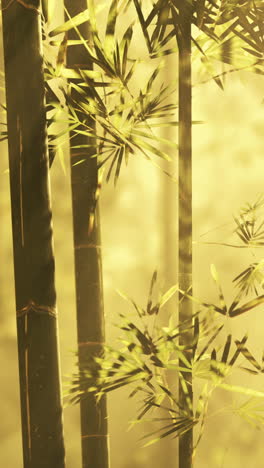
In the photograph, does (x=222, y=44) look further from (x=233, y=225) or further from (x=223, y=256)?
(x=223, y=256)

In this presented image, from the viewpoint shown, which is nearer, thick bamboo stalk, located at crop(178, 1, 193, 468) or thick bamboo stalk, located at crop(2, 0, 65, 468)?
thick bamboo stalk, located at crop(2, 0, 65, 468)

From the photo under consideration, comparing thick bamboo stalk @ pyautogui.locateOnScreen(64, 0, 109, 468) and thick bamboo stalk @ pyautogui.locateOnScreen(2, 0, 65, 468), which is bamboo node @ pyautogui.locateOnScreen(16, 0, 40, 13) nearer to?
thick bamboo stalk @ pyautogui.locateOnScreen(2, 0, 65, 468)

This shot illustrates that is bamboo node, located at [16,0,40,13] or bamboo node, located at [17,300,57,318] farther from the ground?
bamboo node, located at [16,0,40,13]

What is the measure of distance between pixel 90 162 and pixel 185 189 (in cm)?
30

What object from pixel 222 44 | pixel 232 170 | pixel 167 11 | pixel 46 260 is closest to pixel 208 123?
pixel 232 170

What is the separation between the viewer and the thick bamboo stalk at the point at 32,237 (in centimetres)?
122

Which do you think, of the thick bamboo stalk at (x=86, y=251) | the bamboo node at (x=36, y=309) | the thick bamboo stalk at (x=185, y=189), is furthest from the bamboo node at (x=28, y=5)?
the bamboo node at (x=36, y=309)

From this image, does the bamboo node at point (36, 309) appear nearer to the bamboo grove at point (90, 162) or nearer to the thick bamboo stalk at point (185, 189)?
the bamboo grove at point (90, 162)

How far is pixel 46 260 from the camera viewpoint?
4.27 ft

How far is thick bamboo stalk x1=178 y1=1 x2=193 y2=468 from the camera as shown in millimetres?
1375

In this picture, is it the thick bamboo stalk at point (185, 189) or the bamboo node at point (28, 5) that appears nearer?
the bamboo node at point (28, 5)

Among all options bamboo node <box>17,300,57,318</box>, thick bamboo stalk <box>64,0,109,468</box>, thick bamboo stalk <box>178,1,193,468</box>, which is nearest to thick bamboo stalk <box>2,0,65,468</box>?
bamboo node <box>17,300,57,318</box>

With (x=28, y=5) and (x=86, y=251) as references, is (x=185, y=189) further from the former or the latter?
(x=28, y=5)

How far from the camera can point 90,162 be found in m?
1.46
